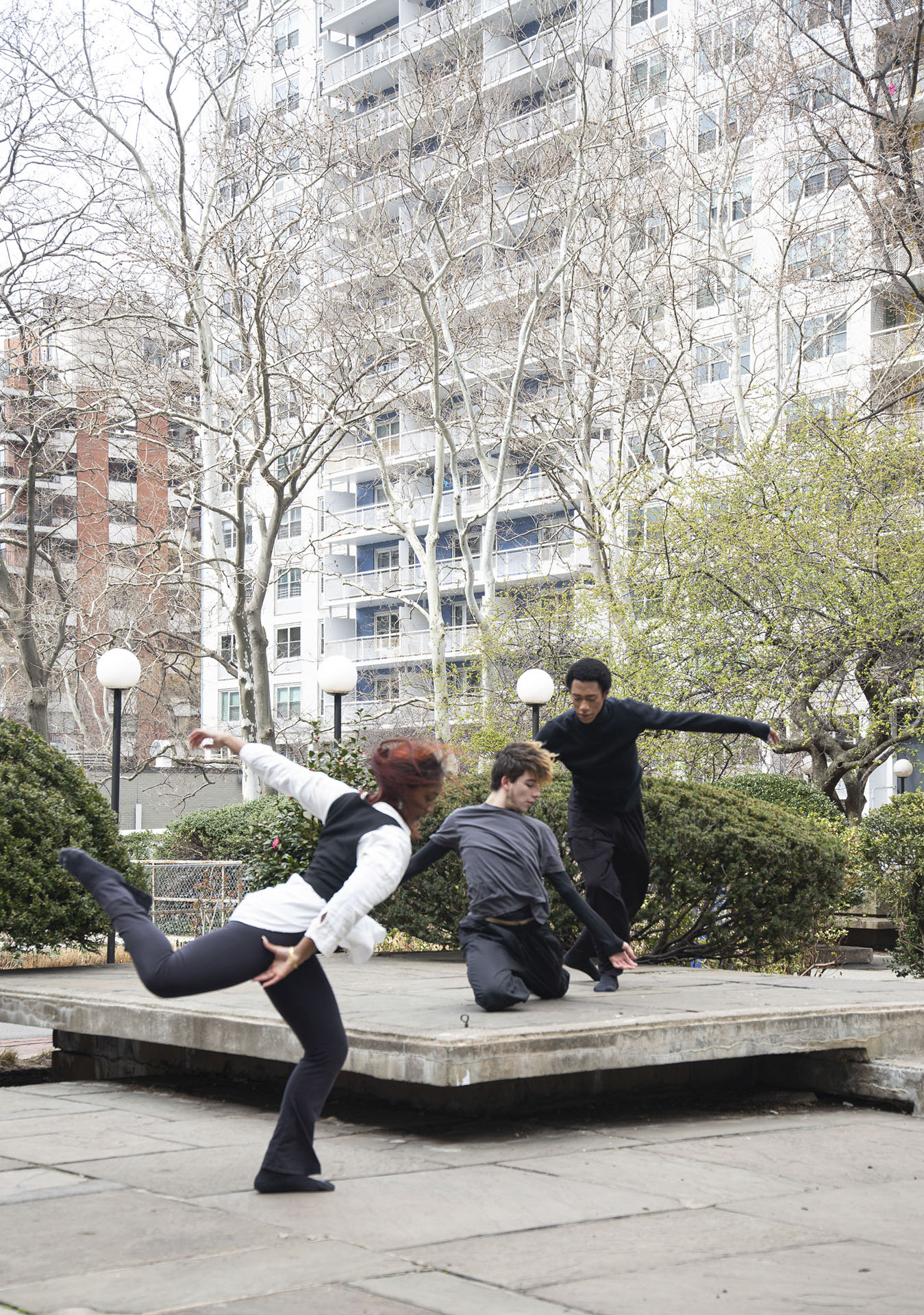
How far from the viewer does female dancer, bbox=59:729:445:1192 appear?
4.82 meters

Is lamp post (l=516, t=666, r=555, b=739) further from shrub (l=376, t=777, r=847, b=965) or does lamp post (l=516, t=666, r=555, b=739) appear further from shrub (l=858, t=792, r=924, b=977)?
shrub (l=376, t=777, r=847, b=965)

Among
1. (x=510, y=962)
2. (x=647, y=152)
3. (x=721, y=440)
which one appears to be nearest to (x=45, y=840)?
(x=510, y=962)

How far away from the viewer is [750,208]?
37.7 meters

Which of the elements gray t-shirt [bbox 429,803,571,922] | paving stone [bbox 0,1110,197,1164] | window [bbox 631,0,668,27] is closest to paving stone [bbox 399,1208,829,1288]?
paving stone [bbox 0,1110,197,1164]

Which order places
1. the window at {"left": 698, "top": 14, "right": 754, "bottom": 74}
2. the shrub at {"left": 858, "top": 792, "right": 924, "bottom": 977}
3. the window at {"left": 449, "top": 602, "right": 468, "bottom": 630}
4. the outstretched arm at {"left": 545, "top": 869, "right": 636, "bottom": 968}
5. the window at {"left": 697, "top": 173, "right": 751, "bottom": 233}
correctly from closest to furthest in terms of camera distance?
1. the outstretched arm at {"left": 545, "top": 869, "right": 636, "bottom": 968}
2. the shrub at {"left": 858, "top": 792, "right": 924, "bottom": 977}
3. the window at {"left": 698, "top": 14, "right": 754, "bottom": 74}
4. the window at {"left": 697, "top": 173, "right": 751, "bottom": 233}
5. the window at {"left": 449, "top": 602, "right": 468, "bottom": 630}

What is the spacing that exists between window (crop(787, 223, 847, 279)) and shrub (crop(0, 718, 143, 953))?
2117 centimetres

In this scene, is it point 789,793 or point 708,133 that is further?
point 708,133

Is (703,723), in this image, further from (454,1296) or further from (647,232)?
(647,232)

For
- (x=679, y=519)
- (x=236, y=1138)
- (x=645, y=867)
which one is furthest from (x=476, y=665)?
(x=236, y=1138)

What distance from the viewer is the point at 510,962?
287 inches

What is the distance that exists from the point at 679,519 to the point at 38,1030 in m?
13.1

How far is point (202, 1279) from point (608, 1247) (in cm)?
130

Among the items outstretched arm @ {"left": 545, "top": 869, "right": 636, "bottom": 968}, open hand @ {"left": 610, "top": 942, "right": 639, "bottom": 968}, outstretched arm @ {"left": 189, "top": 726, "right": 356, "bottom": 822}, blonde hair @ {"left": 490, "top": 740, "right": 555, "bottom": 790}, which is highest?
blonde hair @ {"left": 490, "top": 740, "right": 555, "bottom": 790}

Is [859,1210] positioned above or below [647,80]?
below
